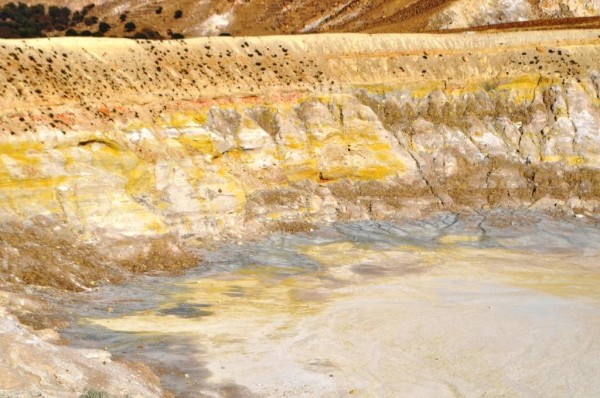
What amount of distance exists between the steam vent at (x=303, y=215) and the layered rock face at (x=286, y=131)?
0.13m

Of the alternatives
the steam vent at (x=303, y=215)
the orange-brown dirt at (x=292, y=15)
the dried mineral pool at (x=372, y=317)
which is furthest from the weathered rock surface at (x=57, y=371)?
the orange-brown dirt at (x=292, y=15)

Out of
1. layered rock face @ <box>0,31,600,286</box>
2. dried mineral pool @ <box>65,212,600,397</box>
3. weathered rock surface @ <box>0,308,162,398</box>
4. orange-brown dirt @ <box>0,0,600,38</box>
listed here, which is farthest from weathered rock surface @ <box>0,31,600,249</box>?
orange-brown dirt @ <box>0,0,600,38</box>

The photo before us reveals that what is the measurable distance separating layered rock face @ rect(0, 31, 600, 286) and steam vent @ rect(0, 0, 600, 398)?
0.13 metres

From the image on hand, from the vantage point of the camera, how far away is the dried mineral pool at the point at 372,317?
23547 mm

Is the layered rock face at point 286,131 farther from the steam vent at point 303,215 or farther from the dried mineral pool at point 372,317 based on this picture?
the dried mineral pool at point 372,317

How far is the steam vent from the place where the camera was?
80.3 ft

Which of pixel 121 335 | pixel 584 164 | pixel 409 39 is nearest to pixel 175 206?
pixel 121 335

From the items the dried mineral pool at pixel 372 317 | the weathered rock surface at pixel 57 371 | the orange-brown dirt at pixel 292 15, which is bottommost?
the dried mineral pool at pixel 372 317

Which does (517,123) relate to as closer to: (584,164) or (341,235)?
(584,164)

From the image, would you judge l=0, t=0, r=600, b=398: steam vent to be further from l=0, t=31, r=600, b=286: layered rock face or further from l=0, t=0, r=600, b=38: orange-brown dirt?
l=0, t=0, r=600, b=38: orange-brown dirt

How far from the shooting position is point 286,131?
→ 45.6 meters

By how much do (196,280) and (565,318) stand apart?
15.9 m

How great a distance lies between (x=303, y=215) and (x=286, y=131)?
5374mm

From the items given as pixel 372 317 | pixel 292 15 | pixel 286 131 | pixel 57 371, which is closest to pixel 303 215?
pixel 286 131
